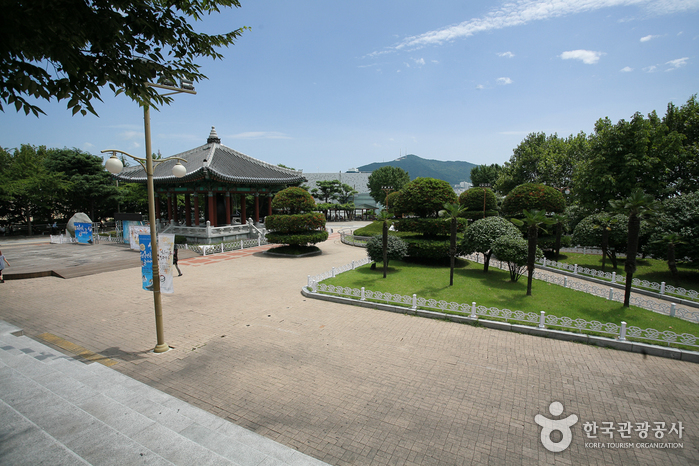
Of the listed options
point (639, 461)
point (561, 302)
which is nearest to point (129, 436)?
point (639, 461)

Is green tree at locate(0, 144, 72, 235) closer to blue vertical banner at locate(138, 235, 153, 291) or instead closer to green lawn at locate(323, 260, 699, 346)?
blue vertical banner at locate(138, 235, 153, 291)

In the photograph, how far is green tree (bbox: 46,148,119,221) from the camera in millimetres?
34531

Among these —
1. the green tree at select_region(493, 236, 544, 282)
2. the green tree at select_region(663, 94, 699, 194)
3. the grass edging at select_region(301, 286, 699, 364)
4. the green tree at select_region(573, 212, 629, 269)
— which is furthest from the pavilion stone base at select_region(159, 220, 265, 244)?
the green tree at select_region(663, 94, 699, 194)

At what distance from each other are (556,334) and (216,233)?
23.3m

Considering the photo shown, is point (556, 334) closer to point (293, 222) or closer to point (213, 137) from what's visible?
point (293, 222)

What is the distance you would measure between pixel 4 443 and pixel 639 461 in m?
8.34

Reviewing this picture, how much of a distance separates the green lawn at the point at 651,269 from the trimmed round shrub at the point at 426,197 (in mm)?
8784

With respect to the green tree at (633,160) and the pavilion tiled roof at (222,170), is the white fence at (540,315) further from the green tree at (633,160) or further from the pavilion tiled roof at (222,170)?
the pavilion tiled roof at (222,170)

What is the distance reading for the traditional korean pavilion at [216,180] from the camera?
1018 inches

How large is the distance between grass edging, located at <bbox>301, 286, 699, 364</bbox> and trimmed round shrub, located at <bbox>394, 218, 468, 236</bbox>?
683 centimetres

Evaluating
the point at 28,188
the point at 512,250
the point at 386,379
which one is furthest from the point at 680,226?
the point at 28,188

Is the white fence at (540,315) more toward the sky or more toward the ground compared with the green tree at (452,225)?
more toward the ground

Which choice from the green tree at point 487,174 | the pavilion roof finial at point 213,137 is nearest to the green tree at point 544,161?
the green tree at point 487,174

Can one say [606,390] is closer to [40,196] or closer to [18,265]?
[18,265]
